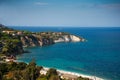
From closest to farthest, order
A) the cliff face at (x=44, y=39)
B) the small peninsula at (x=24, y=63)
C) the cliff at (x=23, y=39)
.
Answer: the small peninsula at (x=24, y=63), the cliff at (x=23, y=39), the cliff face at (x=44, y=39)

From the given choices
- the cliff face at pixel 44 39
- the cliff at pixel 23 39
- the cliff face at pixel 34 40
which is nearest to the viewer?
the cliff at pixel 23 39

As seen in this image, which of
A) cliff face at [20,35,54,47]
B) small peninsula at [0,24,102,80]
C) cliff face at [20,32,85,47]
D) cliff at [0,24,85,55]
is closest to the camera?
small peninsula at [0,24,102,80]

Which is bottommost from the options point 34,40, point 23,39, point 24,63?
point 34,40

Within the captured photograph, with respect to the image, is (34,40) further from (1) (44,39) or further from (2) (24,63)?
(2) (24,63)

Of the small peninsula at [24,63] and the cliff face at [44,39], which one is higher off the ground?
the small peninsula at [24,63]

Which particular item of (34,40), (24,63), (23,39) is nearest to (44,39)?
(34,40)

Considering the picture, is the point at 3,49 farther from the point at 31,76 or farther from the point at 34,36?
the point at 34,36

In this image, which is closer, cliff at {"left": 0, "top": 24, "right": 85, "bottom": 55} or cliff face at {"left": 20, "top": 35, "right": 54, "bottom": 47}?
cliff at {"left": 0, "top": 24, "right": 85, "bottom": 55}

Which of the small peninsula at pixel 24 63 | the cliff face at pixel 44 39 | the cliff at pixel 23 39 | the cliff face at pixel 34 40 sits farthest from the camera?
the cliff face at pixel 44 39

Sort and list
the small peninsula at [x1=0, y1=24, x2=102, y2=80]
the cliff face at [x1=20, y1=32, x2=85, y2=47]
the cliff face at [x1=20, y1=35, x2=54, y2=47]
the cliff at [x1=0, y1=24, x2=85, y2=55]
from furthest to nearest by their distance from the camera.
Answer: the cliff face at [x1=20, y1=32, x2=85, y2=47] → the cliff face at [x1=20, y1=35, x2=54, y2=47] → the cliff at [x1=0, y1=24, x2=85, y2=55] → the small peninsula at [x1=0, y1=24, x2=102, y2=80]

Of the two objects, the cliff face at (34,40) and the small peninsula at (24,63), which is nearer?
the small peninsula at (24,63)

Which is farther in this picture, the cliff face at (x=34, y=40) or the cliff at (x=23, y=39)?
the cliff face at (x=34, y=40)

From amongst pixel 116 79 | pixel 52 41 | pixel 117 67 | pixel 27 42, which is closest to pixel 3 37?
pixel 27 42
